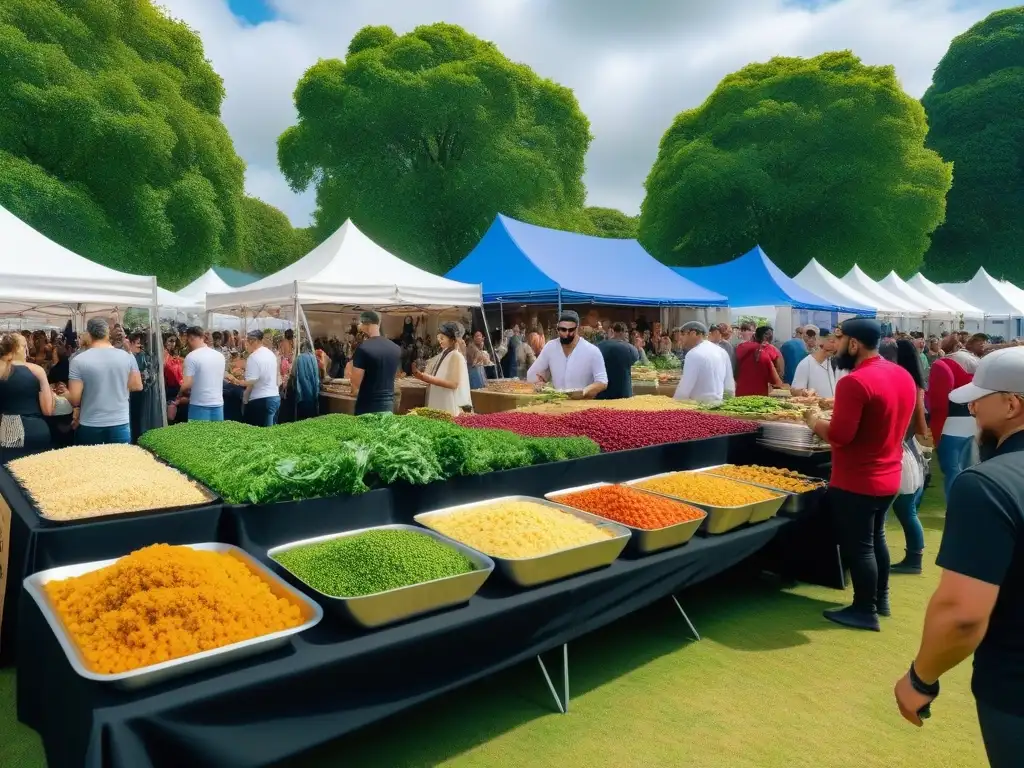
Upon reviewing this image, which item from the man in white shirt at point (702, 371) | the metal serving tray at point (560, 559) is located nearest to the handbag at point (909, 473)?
the man in white shirt at point (702, 371)

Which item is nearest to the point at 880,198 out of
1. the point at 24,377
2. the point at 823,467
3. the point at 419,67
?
the point at 419,67

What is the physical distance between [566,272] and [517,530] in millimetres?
9694

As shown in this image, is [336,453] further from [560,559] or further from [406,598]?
[560,559]

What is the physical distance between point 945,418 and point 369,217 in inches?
783

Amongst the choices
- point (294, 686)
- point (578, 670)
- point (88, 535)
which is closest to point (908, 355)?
point (578, 670)

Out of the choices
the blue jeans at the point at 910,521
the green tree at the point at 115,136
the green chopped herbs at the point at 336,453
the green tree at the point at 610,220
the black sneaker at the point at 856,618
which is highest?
the green tree at the point at 610,220

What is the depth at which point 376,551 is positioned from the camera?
7.90ft

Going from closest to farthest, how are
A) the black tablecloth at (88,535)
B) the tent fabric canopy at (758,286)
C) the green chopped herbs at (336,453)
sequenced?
1. the black tablecloth at (88,535)
2. the green chopped herbs at (336,453)
3. the tent fabric canopy at (758,286)

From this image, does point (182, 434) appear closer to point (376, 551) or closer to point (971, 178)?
point (376, 551)

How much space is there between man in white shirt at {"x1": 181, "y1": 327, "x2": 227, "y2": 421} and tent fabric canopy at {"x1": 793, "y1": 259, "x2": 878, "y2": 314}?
15.4 metres

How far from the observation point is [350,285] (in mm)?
9266

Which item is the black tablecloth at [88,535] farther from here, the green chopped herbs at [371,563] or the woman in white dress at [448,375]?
the woman in white dress at [448,375]

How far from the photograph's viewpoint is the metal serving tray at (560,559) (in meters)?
2.58

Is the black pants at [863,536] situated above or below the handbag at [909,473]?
below
